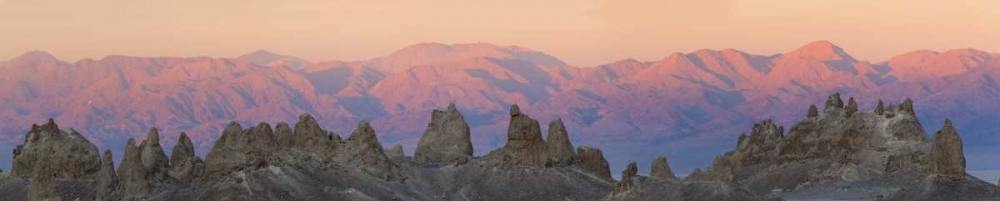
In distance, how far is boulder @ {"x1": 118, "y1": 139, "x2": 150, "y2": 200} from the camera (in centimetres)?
19038

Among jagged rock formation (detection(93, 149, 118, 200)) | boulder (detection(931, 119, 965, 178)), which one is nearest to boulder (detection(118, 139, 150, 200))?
jagged rock formation (detection(93, 149, 118, 200))

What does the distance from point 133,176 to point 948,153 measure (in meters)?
95.3

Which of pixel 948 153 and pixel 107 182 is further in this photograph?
pixel 107 182

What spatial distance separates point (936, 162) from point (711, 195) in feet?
159

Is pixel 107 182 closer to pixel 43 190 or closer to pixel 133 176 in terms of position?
pixel 133 176

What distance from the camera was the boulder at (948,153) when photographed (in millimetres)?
188875

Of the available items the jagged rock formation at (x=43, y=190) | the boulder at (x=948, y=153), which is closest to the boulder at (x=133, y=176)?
the jagged rock formation at (x=43, y=190)

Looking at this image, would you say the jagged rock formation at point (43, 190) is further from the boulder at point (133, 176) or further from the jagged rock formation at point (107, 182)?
the boulder at point (133, 176)

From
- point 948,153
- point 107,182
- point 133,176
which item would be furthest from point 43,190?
point 948,153

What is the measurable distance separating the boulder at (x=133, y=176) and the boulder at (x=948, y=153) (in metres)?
92.6

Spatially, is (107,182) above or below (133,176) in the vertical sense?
below

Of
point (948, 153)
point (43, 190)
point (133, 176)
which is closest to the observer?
→ point (948, 153)

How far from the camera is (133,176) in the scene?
627 ft

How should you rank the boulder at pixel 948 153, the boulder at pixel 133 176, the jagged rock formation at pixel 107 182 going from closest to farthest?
the boulder at pixel 948 153 → the boulder at pixel 133 176 → the jagged rock formation at pixel 107 182
